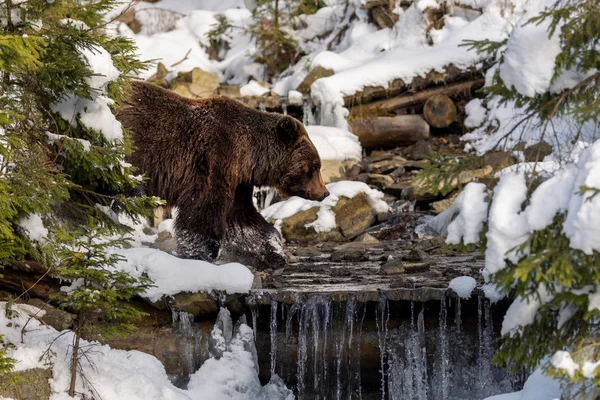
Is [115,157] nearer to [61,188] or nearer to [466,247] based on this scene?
[61,188]

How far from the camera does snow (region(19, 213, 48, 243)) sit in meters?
5.99

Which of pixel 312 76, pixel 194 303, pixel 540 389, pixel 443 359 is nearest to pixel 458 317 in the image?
→ pixel 443 359

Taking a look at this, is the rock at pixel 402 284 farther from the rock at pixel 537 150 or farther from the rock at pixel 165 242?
the rock at pixel 165 242

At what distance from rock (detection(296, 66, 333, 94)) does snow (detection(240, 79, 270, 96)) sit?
0.83 metres

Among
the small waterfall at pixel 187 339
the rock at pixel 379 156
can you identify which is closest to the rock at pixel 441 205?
the rock at pixel 379 156

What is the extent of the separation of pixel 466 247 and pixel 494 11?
520 inches

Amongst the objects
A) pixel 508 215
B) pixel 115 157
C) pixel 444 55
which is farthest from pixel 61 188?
pixel 444 55

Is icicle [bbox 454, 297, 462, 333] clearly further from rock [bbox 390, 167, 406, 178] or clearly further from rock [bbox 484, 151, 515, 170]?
rock [bbox 390, 167, 406, 178]

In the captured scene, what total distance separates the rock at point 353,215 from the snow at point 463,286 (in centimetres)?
447

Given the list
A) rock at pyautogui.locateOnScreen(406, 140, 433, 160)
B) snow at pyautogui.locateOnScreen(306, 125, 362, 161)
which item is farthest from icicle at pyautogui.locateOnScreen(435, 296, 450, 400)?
rock at pyautogui.locateOnScreen(406, 140, 433, 160)

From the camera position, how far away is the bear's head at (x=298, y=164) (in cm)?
894

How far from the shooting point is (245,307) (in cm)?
738

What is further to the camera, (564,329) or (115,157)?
(115,157)

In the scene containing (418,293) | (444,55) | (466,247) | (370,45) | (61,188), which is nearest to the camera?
(466,247)
